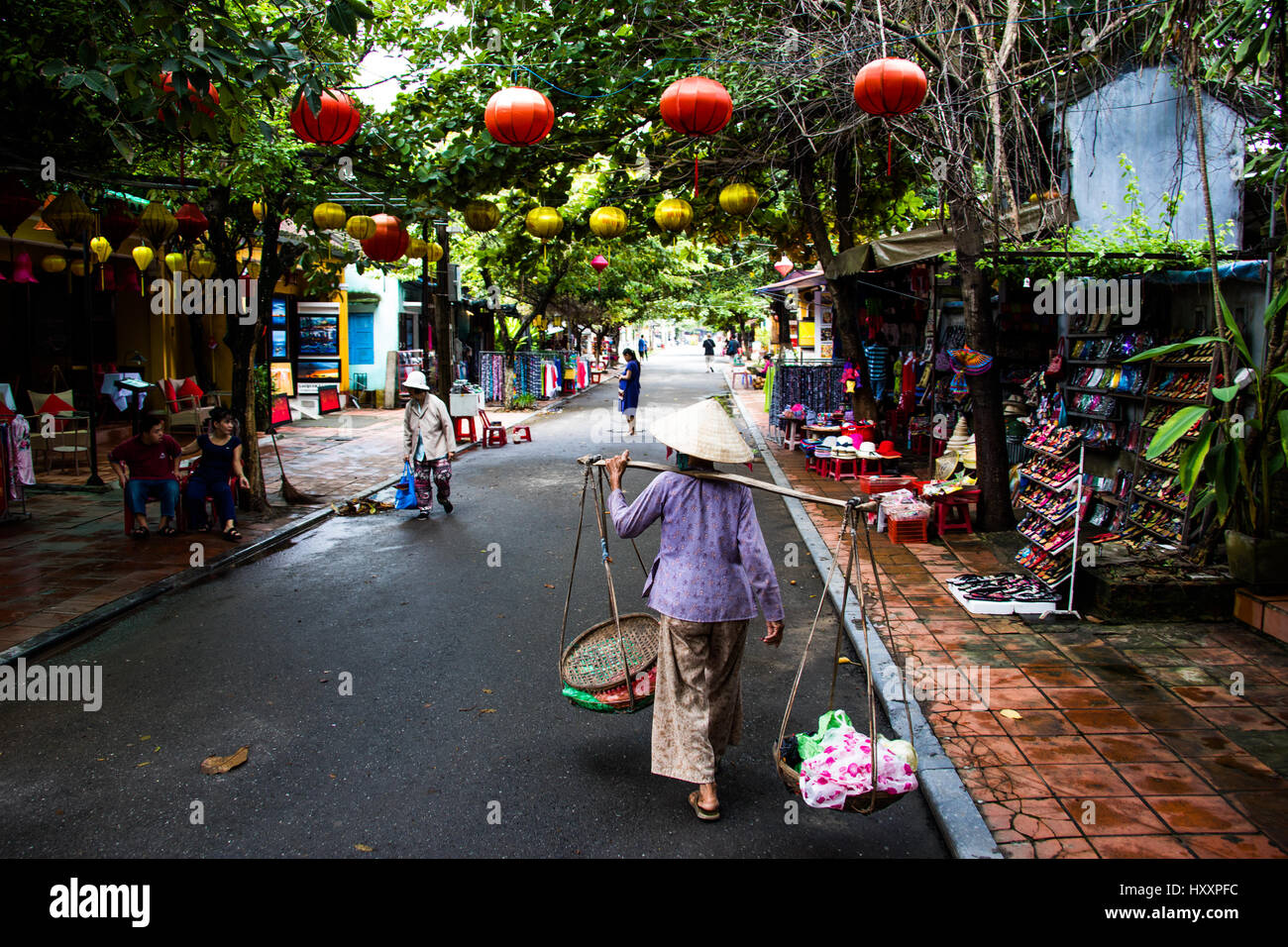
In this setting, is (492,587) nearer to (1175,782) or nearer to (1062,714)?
(1062,714)

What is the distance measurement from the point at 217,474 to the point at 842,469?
8673mm


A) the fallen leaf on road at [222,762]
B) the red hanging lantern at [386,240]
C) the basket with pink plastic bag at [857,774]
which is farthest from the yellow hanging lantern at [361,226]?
the basket with pink plastic bag at [857,774]

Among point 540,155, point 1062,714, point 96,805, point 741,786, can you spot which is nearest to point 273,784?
point 96,805

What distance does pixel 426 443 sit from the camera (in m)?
10.9

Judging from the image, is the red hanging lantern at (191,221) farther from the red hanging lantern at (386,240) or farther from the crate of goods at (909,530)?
the crate of goods at (909,530)

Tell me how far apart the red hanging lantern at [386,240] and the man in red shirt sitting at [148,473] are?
302cm

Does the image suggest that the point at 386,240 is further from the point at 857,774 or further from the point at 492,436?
the point at 492,436

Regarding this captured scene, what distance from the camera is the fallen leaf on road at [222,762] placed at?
4488mm

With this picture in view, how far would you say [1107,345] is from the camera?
29.7ft

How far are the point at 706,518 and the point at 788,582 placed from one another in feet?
14.0

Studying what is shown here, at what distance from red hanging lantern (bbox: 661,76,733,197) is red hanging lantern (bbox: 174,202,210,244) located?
18.8 feet

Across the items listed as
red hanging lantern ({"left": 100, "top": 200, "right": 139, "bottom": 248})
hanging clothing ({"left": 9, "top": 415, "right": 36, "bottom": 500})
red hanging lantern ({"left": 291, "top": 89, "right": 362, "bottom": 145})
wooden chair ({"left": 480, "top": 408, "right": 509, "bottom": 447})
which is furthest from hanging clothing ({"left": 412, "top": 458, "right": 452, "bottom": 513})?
wooden chair ({"left": 480, "top": 408, "right": 509, "bottom": 447})

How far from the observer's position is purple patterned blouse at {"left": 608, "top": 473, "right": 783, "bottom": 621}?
4043 millimetres

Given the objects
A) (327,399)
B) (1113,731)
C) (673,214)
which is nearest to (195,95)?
(673,214)
